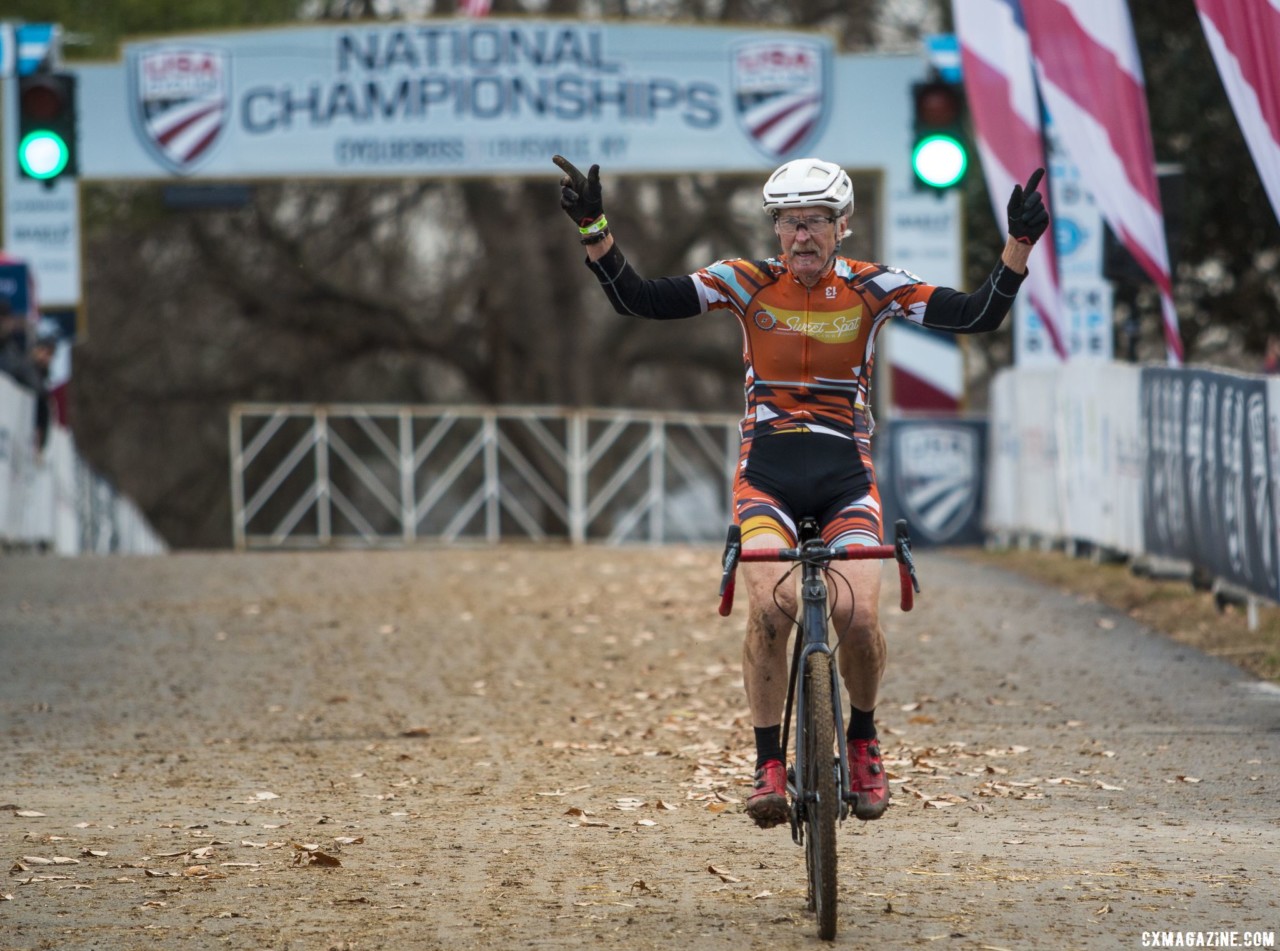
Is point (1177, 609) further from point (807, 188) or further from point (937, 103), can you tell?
point (807, 188)

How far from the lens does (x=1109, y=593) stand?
1536cm

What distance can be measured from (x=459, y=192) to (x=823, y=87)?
10105 millimetres

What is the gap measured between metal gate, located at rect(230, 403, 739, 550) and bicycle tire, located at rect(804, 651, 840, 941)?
17186 millimetres

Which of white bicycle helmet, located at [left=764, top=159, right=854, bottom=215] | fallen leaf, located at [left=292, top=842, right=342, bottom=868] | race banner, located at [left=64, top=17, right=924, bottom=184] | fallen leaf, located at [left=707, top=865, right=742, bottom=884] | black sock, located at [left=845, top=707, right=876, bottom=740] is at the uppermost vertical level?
race banner, located at [left=64, top=17, right=924, bottom=184]

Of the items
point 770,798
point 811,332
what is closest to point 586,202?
point 811,332

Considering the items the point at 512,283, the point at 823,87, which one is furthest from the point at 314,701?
the point at 512,283

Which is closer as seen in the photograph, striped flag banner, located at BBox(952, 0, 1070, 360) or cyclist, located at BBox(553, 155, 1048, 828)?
cyclist, located at BBox(553, 155, 1048, 828)

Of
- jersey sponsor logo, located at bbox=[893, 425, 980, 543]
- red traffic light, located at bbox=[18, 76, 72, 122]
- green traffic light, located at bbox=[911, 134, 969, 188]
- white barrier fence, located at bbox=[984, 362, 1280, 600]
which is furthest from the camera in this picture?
jersey sponsor logo, located at bbox=[893, 425, 980, 543]

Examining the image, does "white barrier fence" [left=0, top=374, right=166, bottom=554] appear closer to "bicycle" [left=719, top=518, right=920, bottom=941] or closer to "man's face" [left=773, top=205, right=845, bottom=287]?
"man's face" [left=773, top=205, right=845, bottom=287]

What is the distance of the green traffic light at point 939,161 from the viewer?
16156mm

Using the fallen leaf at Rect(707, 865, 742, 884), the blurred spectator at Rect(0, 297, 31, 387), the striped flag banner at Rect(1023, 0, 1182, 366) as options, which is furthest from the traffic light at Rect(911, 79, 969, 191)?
the fallen leaf at Rect(707, 865, 742, 884)

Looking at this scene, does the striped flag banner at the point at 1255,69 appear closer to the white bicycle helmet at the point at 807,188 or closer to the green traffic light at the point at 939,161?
the white bicycle helmet at the point at 807,188

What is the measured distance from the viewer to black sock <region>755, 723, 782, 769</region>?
21.1 ft

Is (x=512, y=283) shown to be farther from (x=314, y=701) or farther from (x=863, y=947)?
(x=863, y=947)
